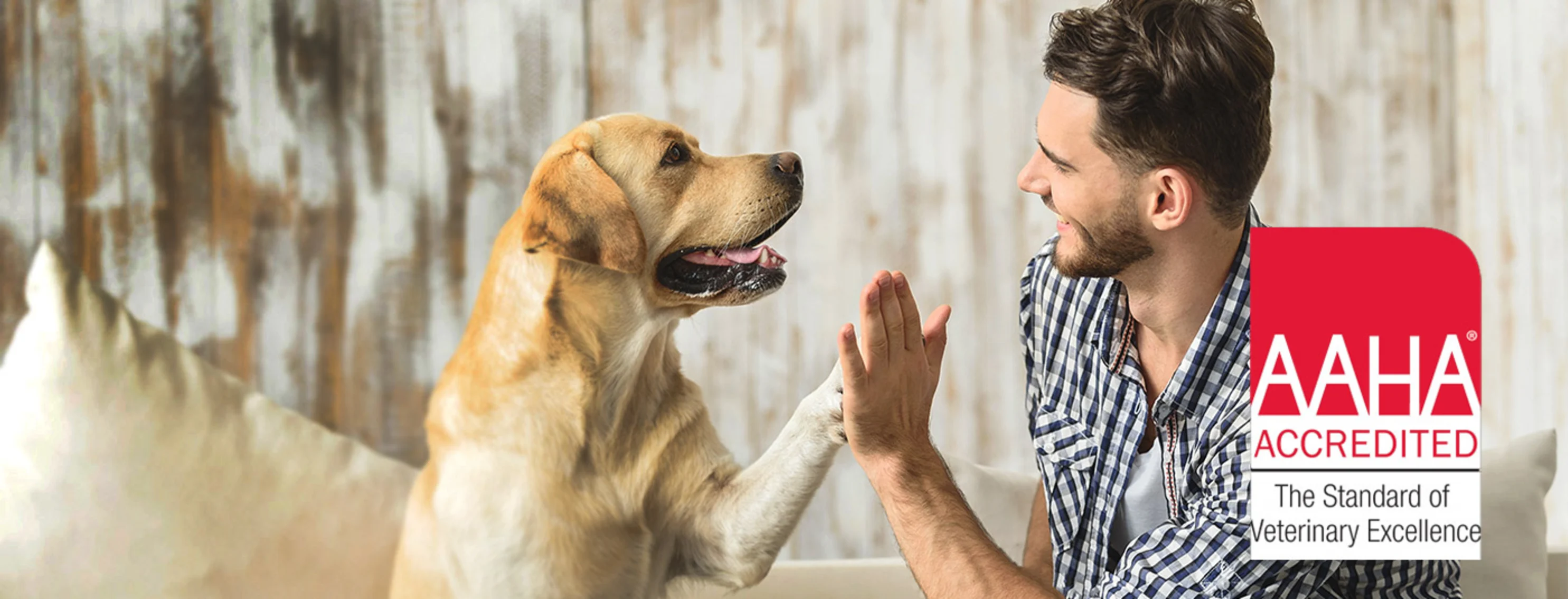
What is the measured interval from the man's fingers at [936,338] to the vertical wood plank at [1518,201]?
1.31 metres

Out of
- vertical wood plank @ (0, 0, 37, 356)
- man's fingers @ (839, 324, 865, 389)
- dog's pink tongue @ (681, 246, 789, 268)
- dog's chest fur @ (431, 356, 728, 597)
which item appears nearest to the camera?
man's fingers @ (839, 324, 865, 389)

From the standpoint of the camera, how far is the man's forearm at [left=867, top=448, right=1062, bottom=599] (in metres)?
1.06

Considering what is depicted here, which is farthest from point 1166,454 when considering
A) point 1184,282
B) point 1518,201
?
point 1518,201

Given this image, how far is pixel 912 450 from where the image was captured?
1113mm

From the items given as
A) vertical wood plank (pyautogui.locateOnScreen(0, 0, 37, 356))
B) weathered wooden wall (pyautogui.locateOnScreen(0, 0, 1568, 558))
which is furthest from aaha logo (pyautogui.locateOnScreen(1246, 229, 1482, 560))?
vertical wood plank (pyautogui.locateOnScreen(0, 0, 37, 356))

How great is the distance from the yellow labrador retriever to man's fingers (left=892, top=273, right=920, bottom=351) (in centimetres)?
12

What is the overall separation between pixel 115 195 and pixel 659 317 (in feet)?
3.61

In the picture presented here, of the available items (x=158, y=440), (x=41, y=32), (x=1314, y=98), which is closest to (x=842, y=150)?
(x=1314, y=98)

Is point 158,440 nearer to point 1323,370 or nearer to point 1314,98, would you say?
point 1323,370

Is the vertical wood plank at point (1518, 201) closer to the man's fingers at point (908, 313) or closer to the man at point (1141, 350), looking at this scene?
the man at point (1141, 350)

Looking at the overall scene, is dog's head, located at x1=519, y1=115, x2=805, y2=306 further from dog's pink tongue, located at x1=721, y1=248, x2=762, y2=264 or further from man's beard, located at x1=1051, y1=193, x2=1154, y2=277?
man's beard, located at x1=1051, y1=193, x2=1154, y2=277

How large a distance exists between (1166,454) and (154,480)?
1.37 m

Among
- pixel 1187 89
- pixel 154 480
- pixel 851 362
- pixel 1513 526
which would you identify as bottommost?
pixel 1513 526

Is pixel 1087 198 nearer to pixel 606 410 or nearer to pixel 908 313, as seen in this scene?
pixel 908 313
